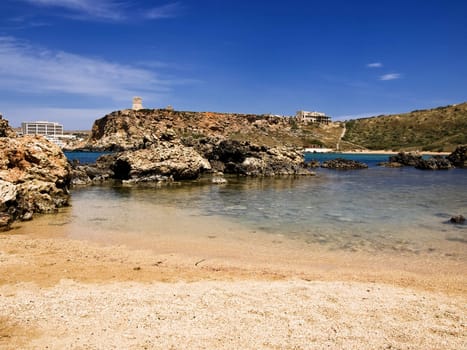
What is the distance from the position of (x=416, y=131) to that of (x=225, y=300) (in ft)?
464

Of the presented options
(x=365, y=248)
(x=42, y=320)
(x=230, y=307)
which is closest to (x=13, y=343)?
(x=42, y=320)

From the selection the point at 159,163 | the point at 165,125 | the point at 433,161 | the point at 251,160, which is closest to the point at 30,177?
the point at 159,163

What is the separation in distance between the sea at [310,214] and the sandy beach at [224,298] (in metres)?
1.73

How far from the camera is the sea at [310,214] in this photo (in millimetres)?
12250

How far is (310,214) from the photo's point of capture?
56.9ft

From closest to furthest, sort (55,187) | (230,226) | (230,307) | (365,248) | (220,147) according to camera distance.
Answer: (230,307), (365,248), (230,226), (55,187), (220,147)

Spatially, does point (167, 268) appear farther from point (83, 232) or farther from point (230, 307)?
point (83, 232)

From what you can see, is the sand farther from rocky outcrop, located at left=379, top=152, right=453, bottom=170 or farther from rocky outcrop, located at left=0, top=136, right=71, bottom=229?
rocky outcrop, located at left=379, top=152, right=453, bottom=170

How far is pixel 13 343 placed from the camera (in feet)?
16.9

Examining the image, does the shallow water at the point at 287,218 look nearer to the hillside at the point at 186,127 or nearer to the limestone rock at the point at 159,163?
the limestone rock at the point at 159,163

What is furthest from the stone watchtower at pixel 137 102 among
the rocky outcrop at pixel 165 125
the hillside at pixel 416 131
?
the hillside at pixel 416 131

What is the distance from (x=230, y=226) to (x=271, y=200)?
8.31m

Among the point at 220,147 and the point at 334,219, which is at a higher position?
the point at 220,147

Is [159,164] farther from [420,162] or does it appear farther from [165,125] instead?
[165,125]
